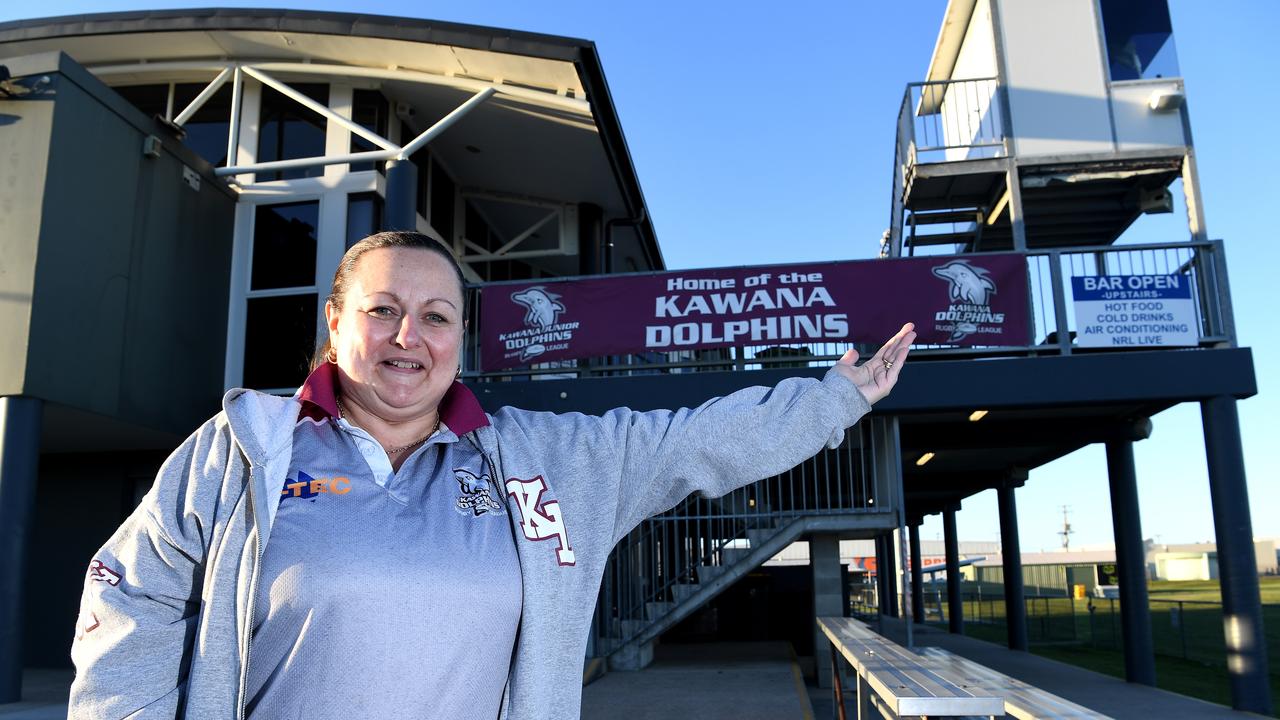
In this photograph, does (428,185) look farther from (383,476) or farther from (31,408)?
(383,476)

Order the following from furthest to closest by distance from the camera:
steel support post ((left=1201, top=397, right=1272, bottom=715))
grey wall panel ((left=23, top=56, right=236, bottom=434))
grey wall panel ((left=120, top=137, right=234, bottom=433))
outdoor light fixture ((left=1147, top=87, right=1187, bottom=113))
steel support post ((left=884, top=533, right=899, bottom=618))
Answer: steel support post ((left=884, top=533, right=899, bottom=618)) < outdoor light fixture ((left=1147, top=87, right=1187, bottom=113)) < grey wall panel ((left=120, top=137, right=234, bottom=433)) < steel support post ((left=1201, top=397, right=1272, bottom=715)) < grey wall panel ((left=23, top=56, right=236, bottom=434))

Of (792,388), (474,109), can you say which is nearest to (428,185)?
(474,109)

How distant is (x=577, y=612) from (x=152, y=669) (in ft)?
2.43

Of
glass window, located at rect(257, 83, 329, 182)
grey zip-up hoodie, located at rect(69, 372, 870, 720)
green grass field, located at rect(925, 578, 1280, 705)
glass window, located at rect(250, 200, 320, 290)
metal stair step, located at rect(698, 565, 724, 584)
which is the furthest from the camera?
green grass field, located at rect(925, 578, 1280, 705)

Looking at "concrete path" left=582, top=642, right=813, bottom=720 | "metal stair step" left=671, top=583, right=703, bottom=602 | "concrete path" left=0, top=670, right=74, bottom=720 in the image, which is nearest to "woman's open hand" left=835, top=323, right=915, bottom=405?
"concrete path" left=582, top=642, right=813, bottom=720

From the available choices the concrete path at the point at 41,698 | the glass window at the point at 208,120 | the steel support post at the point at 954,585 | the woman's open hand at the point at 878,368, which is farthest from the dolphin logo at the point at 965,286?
the steel support post at the point at 954,585

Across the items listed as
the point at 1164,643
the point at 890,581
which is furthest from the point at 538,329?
the point at 890,581

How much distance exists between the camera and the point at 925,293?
31.2 ft

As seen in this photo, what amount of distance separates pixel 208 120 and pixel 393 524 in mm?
11881

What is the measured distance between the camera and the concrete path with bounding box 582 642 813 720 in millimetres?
8016

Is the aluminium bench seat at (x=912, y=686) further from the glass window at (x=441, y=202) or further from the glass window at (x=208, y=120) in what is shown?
the glass window at (x=208, y=120)

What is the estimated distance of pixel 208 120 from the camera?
39.7ft

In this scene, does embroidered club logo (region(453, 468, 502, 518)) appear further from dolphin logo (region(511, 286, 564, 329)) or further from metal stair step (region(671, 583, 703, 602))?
metal stair step (region(671, 583, 703, 602))

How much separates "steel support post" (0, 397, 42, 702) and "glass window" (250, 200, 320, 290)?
3.37m
